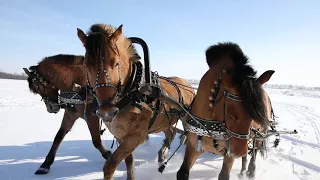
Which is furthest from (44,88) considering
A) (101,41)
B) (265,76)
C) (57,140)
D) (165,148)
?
(265,76)

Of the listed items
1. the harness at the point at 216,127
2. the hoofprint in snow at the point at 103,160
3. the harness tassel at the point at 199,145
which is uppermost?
the harness at the point at 216,127

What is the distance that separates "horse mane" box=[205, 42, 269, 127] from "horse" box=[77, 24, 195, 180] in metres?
0.90

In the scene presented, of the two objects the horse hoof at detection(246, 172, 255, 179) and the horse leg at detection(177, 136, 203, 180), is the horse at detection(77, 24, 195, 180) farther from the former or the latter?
the horse hoof at detection(246, 172, 255, 179)

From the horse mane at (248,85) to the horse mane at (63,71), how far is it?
8.35 ft

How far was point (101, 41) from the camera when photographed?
2.20 metres

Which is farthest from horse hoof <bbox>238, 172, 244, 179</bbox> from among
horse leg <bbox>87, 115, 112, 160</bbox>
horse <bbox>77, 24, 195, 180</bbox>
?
horse leg <bbox>87, 115, 112, 160</bbox>

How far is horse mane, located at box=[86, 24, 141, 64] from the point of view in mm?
2166

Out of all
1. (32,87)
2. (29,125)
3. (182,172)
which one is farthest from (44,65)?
(29,125)

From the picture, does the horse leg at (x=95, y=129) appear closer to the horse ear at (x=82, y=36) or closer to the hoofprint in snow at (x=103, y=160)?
the hoofprint in snow at (x=103, y=160)

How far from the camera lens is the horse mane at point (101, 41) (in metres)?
2.17

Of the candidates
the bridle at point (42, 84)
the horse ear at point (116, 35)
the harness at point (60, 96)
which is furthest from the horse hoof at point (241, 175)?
the bridle at point (42, 84)

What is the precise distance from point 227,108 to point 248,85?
12.1 inches

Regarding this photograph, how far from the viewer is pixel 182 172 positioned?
2.65m

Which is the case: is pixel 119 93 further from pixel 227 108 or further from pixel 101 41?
pixel 227 108
